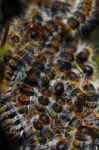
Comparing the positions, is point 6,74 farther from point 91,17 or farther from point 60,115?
point 91,17

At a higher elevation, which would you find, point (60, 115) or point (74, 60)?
point (74, 60)

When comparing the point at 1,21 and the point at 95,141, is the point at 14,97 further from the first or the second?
the point at 1,21

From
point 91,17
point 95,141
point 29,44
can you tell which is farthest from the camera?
point 91,17

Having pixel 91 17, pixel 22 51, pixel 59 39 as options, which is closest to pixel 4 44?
pixel 22 51

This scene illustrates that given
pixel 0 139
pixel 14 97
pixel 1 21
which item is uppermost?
pixel 1 21

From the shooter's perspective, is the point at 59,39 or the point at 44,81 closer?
the point at 44,81

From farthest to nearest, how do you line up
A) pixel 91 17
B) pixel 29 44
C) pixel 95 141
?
pixel 91 17, pixel 29 44, pixel 95 141
